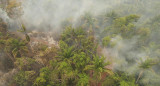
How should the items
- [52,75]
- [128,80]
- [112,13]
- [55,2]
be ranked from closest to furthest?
[52,75] → [128,80] → [112,13] → [55,2]

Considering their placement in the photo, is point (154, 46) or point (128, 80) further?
point (154, 46)

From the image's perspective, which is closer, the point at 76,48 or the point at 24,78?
the point at 24,78

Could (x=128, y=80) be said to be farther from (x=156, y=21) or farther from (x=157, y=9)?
(x=157, y=9)

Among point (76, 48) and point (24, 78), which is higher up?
point (76, 48)

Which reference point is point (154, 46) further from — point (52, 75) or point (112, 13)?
point (52, 75)

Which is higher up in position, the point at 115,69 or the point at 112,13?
the point at 112,13

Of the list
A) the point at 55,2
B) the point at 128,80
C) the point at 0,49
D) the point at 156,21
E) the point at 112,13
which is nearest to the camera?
the point at 128,80

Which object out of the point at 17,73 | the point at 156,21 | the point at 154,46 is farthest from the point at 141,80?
the point at 17,73

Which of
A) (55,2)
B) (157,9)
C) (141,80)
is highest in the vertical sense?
(55,2)
